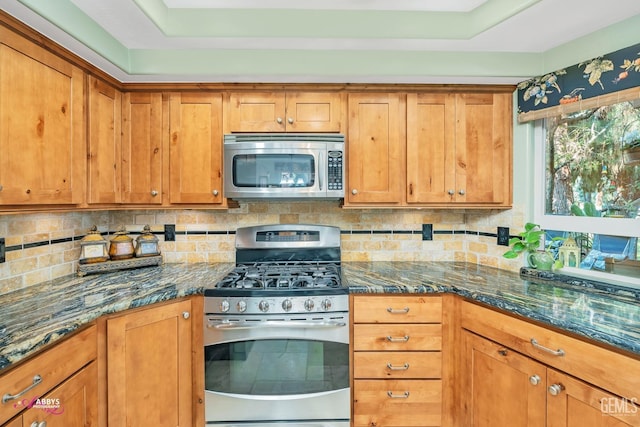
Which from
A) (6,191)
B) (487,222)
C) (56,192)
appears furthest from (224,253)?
(487,222)

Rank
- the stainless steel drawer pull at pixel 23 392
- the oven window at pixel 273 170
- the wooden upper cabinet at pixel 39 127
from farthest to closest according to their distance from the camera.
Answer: the oven window at pixel 273 170 → the wooden upper cabinet at pixel 39 127 → the stainless steel drawer pull at pixel 23 392

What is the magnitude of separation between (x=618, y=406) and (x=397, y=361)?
3.04 ft

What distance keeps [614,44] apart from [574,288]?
1.29m

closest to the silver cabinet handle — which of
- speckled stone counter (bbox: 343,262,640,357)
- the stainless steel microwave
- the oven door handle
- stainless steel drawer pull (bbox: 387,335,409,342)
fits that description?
speckled stone counter (bbox: 343,262,640,357)

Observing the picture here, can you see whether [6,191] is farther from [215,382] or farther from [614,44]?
[614,44]

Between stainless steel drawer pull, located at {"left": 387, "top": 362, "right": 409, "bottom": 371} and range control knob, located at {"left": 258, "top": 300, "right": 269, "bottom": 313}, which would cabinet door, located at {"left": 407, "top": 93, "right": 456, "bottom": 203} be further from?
range control knob, located at {"left": 258, "top": 300, "right": 269, "bottom": 313}

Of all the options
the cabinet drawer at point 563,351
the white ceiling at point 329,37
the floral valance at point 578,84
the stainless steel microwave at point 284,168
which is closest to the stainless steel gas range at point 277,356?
the stainless steel microwave at point 284,168

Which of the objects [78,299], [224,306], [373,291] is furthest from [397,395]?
[78,299]

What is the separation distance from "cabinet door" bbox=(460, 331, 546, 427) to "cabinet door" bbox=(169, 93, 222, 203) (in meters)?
1.80

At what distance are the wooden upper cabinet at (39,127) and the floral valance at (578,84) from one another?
2.64m

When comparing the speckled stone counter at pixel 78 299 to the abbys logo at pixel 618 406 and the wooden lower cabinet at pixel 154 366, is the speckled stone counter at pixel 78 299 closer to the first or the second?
→ the wooden lower cabinet at pixel 154 366

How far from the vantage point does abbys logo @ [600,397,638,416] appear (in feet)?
3.44

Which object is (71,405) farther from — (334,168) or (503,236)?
(503,236)

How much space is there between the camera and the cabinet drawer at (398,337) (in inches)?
69.7
